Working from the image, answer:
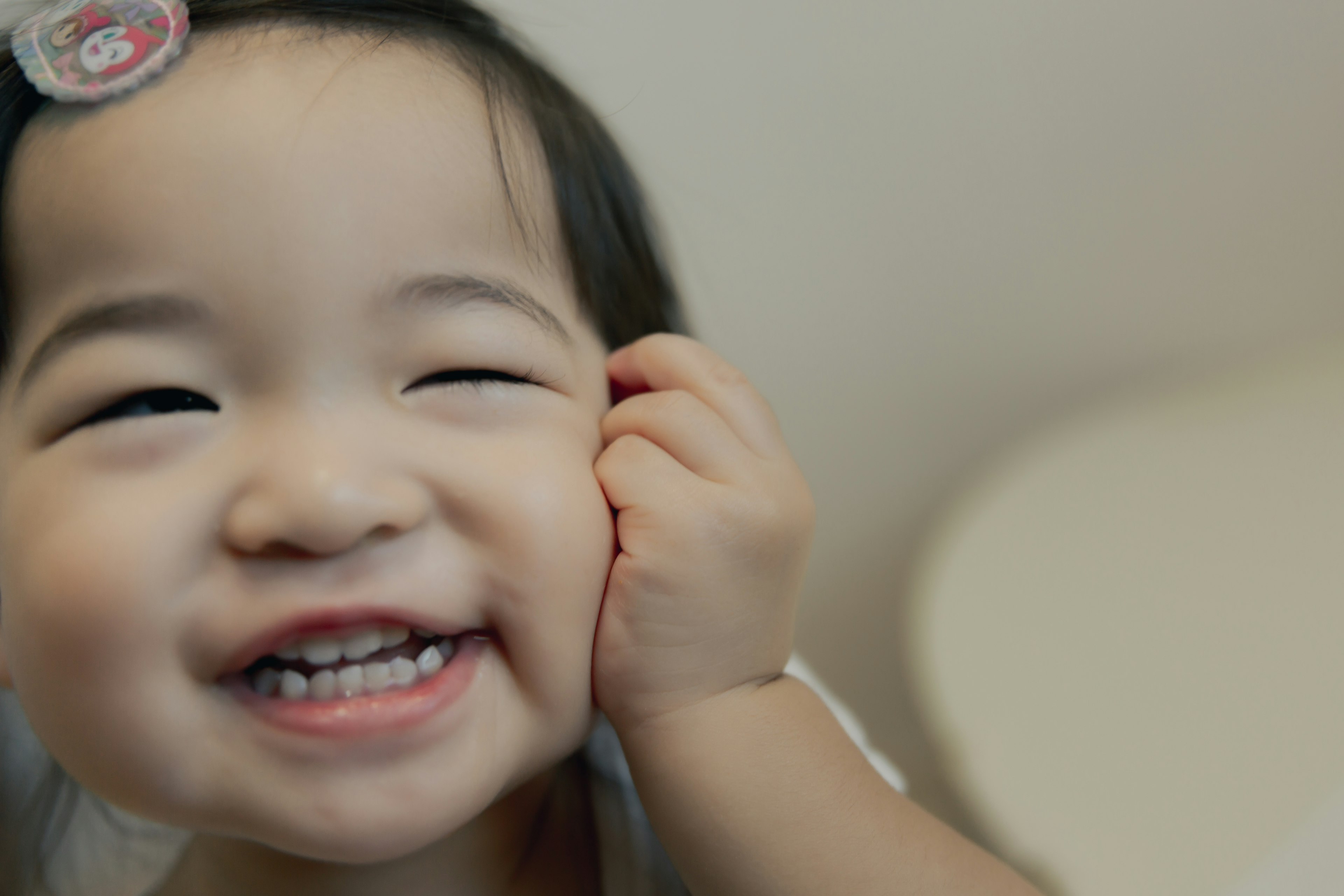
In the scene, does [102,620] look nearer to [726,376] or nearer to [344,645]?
[344,645]

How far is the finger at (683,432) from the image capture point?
2.26 ft

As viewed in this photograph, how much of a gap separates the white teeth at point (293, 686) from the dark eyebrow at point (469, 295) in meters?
0.21

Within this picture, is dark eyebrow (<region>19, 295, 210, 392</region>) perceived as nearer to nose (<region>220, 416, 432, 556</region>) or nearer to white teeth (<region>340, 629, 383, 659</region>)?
nose (<region>220, 416, 432, 556</region>)

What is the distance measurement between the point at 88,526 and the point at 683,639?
0.34 meters

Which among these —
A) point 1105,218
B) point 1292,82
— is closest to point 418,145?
point 1105,218

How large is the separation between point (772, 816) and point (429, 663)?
235 mm

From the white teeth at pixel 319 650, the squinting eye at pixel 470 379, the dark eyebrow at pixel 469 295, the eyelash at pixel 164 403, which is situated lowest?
the white teeth at pixel 319 650

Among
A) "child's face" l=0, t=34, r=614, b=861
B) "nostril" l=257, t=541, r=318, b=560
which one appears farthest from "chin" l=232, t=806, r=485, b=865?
"nostril" l=257, t=541, r=318, b=560

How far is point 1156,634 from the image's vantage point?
102 centimetres

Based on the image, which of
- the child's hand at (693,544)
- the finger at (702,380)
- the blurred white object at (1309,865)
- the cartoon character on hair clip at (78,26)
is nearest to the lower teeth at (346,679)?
the child's hand at (693,544)

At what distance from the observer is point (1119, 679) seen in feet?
3.31

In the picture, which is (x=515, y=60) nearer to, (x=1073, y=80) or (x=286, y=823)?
(x=286, y=823)

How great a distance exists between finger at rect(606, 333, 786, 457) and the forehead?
131mm

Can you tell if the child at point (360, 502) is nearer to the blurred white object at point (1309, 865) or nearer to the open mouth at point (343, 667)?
the open mouth at point (343, 667)
